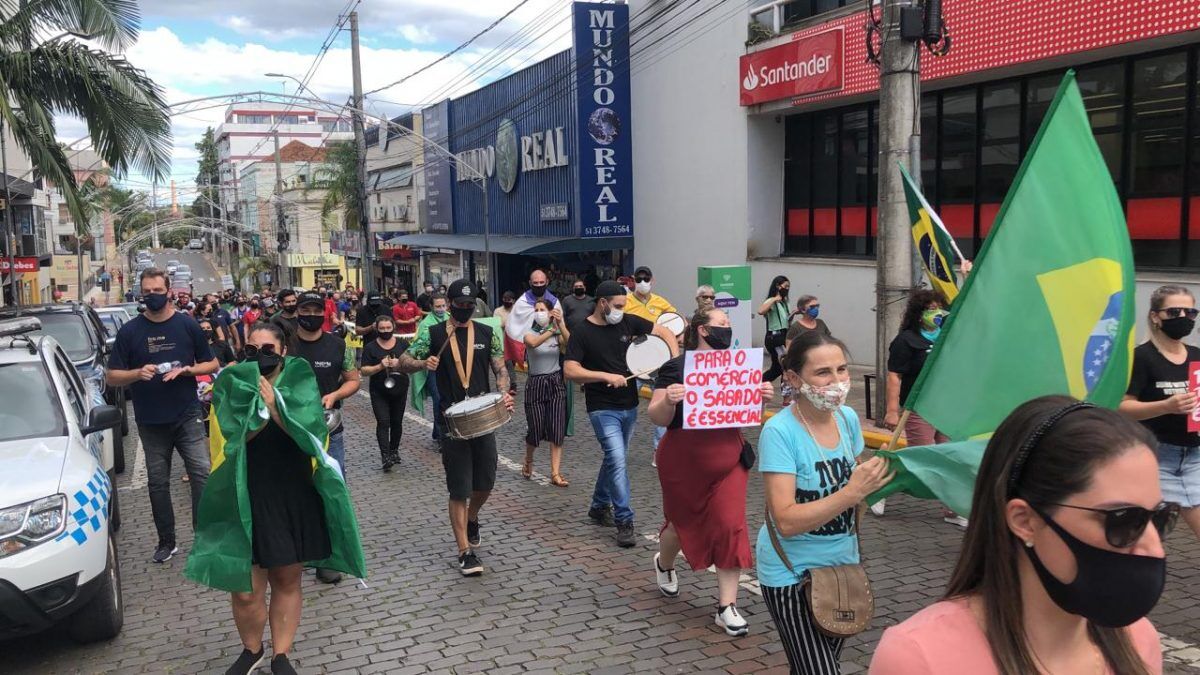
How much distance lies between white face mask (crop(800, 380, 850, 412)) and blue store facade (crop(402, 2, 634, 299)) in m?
19.2

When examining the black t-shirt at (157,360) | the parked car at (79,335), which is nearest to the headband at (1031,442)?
the black t-shirt at (157,360)

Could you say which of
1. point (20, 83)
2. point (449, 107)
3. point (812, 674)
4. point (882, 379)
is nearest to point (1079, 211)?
point (812, 674)

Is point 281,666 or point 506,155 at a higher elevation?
point 506,155

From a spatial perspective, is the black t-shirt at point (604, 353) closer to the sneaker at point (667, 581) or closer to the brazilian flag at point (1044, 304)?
the sneaker at point (667, 581)

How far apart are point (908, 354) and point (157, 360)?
540 centimetres

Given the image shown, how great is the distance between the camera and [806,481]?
3623mm

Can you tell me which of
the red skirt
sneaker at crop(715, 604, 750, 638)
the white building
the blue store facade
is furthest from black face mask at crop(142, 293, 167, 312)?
the white building

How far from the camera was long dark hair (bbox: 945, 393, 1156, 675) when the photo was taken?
1.70m

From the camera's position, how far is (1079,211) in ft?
9.11

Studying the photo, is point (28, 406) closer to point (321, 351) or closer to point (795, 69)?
point (321, 351)

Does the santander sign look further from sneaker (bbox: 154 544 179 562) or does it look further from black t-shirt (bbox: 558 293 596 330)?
sneaker (bbox: 154 544 179 562)

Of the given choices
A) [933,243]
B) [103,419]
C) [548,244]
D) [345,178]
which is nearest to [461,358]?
[103,419]

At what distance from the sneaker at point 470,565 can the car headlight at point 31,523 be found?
8.16ft

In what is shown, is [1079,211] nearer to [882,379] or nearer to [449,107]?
[882,379]
